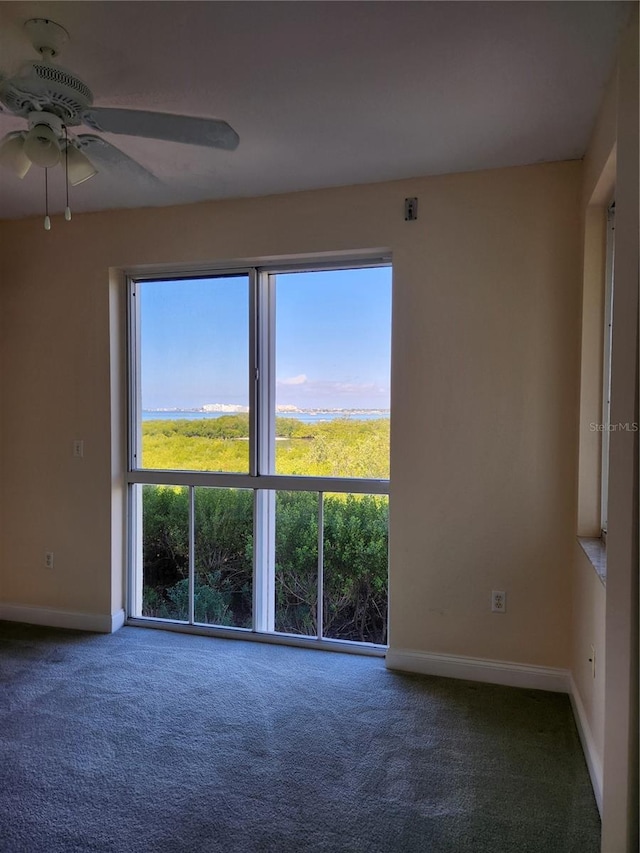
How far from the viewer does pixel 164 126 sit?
1.68 m

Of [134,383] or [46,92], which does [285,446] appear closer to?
[134,383]

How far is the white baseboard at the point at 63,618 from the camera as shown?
10.7ft

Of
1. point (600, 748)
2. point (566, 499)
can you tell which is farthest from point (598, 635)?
point (566, 499)

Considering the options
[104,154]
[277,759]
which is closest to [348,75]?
[104,154]

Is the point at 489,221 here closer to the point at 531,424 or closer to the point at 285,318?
the point at 531,424

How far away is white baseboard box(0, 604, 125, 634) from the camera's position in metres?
3.26

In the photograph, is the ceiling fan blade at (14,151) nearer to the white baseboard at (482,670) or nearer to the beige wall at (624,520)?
the beige wall at (624,520)

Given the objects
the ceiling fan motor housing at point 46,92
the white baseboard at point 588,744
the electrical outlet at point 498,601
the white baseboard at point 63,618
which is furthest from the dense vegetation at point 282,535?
the ceiling fan motor housing at point 46,92

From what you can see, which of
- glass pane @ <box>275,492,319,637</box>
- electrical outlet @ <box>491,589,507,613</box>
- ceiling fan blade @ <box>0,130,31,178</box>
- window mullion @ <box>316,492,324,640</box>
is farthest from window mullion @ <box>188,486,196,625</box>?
ceiling fan blade @ <box>0,130,31,178</box>

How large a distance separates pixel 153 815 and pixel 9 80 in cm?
239

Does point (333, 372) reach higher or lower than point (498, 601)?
higher

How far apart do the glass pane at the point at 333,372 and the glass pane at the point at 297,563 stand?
22cm

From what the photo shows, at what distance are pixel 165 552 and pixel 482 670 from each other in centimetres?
205

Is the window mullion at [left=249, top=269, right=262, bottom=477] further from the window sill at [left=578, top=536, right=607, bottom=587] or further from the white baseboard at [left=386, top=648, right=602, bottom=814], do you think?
the window sill at [left=578, top=536, right=607, bottom=587]
